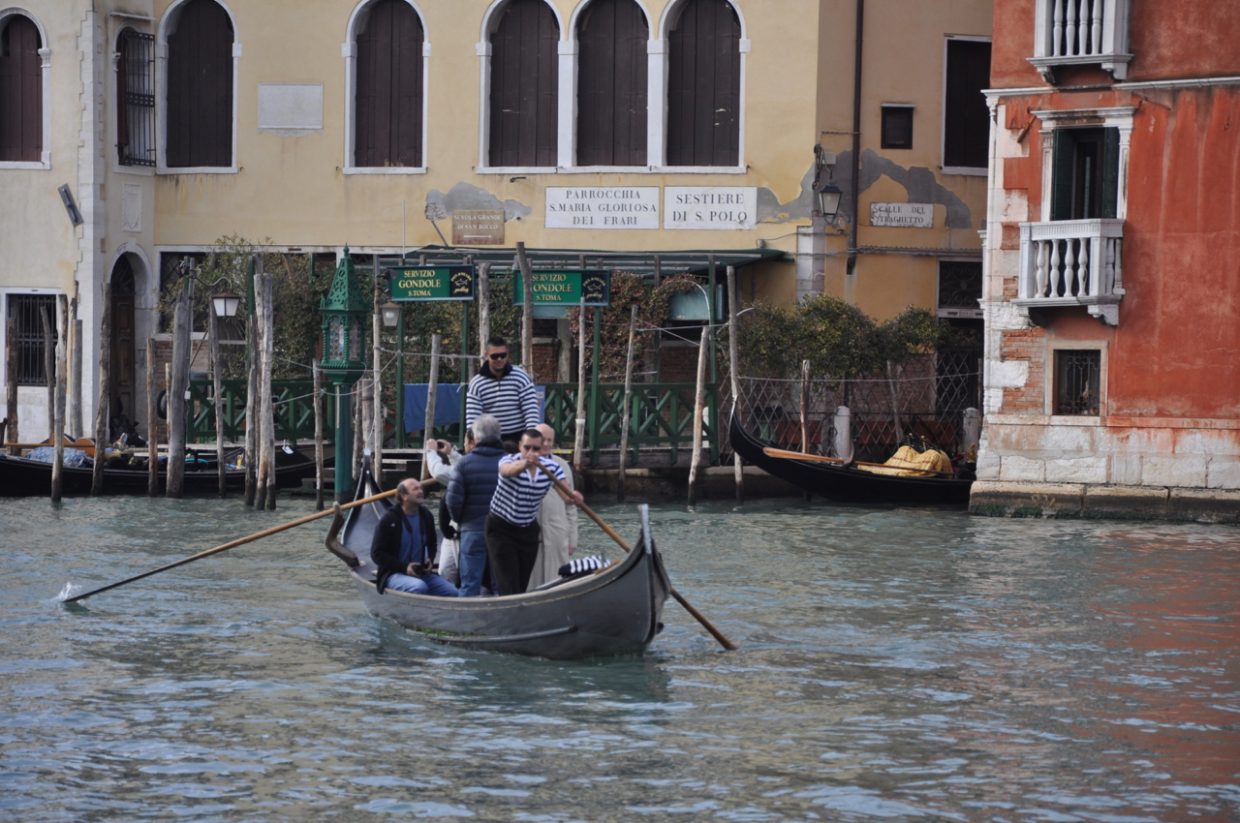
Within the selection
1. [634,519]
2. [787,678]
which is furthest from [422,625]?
[634,519]

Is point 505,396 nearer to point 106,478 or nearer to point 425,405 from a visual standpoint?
point 425,405

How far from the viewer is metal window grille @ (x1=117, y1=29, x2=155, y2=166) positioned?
2006cm

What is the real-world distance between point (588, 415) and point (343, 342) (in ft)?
7.98

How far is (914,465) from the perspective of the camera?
17125 millimetres

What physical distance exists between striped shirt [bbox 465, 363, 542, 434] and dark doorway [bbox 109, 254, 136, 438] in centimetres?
1049

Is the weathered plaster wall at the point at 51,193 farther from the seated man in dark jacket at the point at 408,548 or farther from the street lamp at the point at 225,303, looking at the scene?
the seated man in dark jacket at the point at 408,548

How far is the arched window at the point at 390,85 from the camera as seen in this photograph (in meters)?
19.8

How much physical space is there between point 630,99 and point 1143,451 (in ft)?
19.2

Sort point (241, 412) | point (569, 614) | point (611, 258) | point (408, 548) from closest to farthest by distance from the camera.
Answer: point (569, 614)
point (408, 548)
point (241, 412)
point (611, 258)

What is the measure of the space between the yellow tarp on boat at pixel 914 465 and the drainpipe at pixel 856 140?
237 centimetres

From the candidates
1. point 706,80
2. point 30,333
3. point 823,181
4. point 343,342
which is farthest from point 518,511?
point 30,333

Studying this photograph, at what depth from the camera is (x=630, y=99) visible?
19.3m

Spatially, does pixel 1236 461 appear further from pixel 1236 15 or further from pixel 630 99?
pixel 630 99

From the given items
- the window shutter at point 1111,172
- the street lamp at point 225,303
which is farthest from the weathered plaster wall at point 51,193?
the window shutter at point 1111,172
